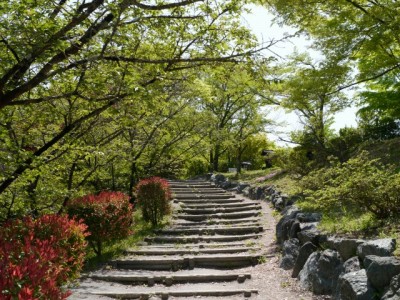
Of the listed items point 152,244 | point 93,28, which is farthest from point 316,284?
point 152,244

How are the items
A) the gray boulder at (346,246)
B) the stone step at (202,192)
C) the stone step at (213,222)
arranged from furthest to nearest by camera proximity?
the stone step at (202,192)
the stone step at (213,222)
the gray boulder at (346,246)

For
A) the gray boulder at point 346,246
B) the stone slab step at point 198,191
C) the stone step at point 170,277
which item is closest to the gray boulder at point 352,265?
A: the gray boulder at point 346,246

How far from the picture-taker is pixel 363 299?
14.8 feet

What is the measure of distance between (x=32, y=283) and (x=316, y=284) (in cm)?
447

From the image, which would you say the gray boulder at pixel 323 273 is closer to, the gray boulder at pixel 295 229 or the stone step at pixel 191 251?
the gray boulder at pixel 295 229

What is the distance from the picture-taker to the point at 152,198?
1203 cm

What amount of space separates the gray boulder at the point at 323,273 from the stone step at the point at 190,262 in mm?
2344

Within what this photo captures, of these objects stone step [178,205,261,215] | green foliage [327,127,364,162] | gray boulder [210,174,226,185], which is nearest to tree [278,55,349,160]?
green foliage [327,127,364,162]

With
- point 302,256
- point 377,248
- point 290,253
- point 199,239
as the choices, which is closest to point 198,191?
point 199,239

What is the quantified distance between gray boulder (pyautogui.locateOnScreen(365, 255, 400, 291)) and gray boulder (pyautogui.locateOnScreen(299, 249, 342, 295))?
1.16 meters

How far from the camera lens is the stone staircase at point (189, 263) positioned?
6964mm

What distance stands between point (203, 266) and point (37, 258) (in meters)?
5.40

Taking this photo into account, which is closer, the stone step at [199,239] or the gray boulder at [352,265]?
the gray boulder at [352,265]

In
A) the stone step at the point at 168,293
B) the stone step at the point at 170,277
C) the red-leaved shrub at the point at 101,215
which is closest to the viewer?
the stone step at the point at 168,293
